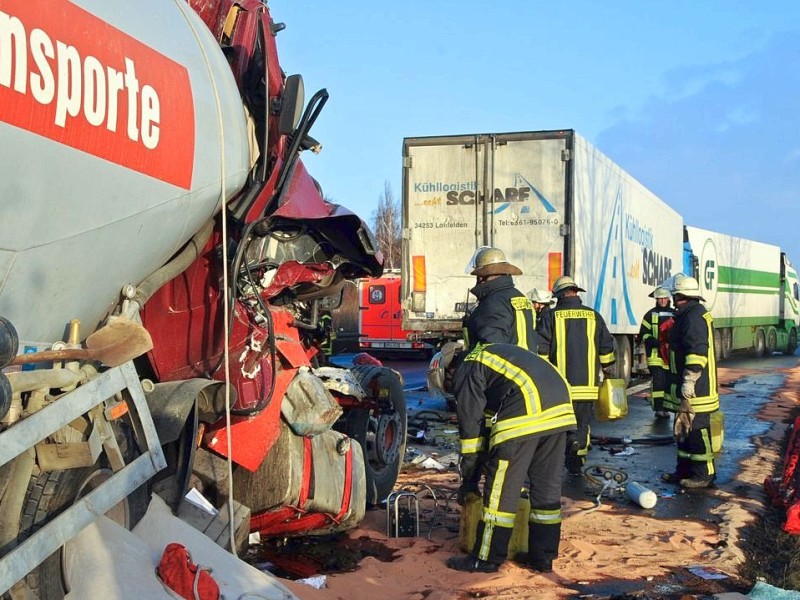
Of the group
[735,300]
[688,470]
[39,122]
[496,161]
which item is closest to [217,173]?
[39,122]

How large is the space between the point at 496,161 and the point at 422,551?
6993 mm

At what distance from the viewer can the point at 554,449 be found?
4.89 m

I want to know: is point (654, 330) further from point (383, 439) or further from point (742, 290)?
point (742, 290)

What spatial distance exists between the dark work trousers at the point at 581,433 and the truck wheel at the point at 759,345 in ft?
66.8

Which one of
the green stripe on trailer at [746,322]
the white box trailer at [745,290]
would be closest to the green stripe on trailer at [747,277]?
the white box trailer at [745,290]

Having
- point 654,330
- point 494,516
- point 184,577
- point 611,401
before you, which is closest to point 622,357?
point 654,330

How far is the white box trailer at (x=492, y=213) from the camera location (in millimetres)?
10992

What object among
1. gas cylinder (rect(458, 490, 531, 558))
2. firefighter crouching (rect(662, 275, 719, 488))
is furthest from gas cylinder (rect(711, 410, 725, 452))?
gas cylinder (rect(458, 490, 531, 558))

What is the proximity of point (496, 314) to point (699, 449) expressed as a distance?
9.21 ft

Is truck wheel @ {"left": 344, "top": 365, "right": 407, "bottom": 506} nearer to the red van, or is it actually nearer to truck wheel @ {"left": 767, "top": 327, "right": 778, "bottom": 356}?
the red van

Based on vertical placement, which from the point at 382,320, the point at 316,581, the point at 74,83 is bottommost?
the point at 316,581

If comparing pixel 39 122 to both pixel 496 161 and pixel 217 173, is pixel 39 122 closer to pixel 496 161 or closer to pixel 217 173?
pixel 217 173

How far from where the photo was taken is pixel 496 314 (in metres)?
5.31

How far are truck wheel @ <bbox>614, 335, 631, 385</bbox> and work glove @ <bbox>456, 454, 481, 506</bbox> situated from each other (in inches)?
357
